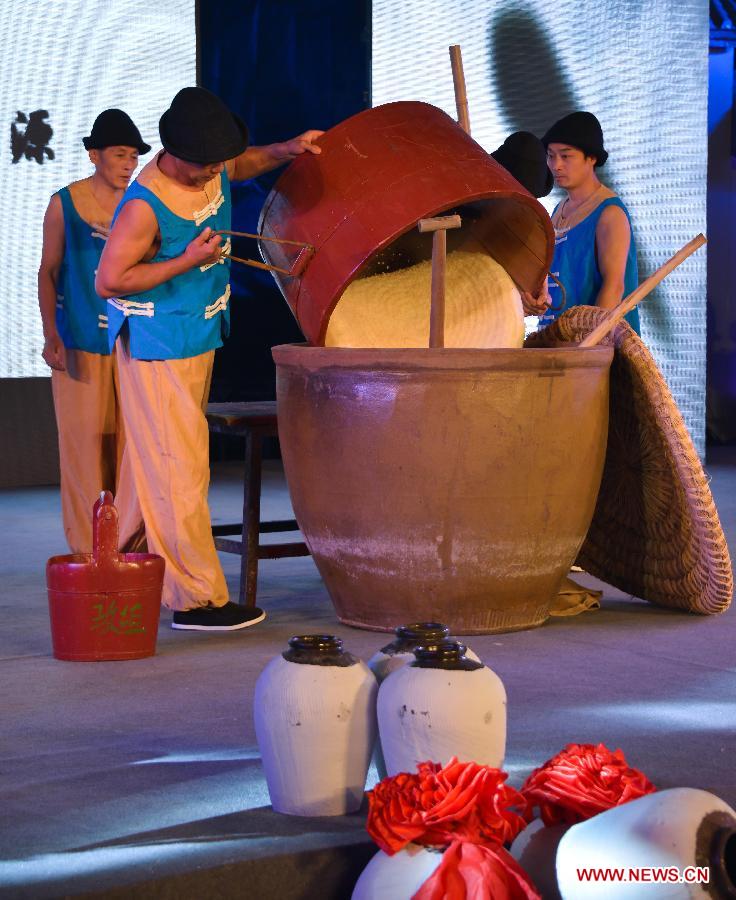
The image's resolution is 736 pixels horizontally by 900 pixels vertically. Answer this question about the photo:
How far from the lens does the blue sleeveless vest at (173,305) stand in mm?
3600

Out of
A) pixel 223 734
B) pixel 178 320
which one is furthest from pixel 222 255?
pixel 223 734

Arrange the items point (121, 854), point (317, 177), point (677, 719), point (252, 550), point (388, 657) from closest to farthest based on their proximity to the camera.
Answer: point (121, 854) → point (388, 657) → point (677, 719) → point (317, 177) → point (252, 550)

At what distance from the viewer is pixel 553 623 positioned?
3.77m

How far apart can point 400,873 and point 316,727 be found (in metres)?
0.31

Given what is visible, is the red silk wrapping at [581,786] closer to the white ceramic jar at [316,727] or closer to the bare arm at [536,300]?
the white ceramic jar at [316,727]

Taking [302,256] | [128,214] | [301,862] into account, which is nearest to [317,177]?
[302,256]

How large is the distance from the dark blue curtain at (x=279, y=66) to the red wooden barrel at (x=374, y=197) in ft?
11.8

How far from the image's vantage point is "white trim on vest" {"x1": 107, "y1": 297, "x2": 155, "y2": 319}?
3.61 meters

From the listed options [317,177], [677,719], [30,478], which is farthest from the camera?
[30,478]

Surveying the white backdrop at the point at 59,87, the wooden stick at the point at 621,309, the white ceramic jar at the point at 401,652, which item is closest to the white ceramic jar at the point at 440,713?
the white ceramic jar at the point at 401,652

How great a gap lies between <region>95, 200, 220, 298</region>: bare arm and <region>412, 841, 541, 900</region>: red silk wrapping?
6.32 feet

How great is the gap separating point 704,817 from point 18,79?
5.41m

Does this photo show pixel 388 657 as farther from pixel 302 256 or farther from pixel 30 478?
pixel 30 478

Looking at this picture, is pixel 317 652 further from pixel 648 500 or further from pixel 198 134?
pixel 648 500
